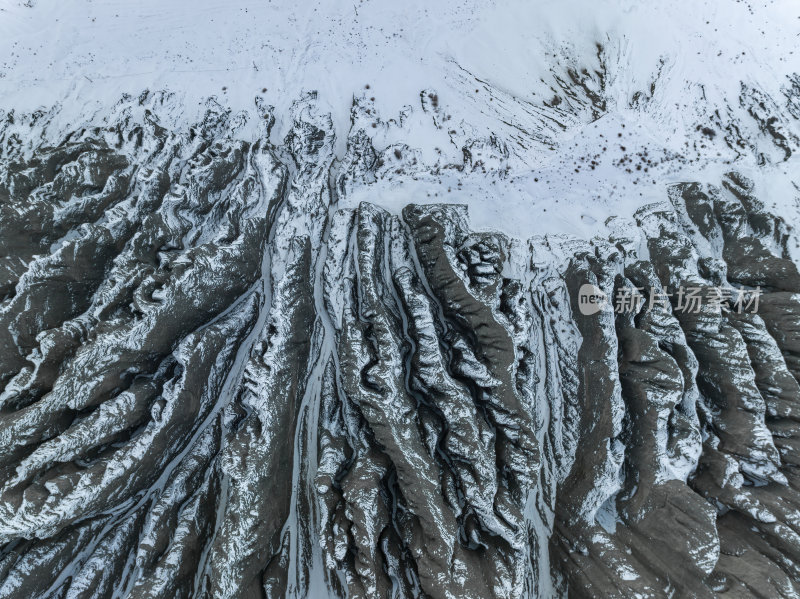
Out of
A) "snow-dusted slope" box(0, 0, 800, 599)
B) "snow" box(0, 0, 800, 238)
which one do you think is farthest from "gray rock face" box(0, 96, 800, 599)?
"snow" box(0, 0, 800, 238)

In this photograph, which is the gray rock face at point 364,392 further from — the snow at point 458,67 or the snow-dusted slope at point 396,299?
the snow at point 458,67

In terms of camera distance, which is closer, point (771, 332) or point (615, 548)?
point (615, 548)

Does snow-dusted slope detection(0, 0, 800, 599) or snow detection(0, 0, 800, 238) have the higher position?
snow detection(0, 0, 800, 238)

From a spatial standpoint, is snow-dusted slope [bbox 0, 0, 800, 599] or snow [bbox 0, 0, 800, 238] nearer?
snow-dusted slope [bbox 0, 0, 800, 599]

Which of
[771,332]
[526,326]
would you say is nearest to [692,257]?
[771,332]

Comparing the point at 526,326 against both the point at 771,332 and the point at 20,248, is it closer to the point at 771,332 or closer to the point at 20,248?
the point at 771,332

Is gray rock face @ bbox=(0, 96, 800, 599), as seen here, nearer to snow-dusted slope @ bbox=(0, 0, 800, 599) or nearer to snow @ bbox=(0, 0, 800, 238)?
snow-dusted slope @ bbox=(0, 0, 800, 599)

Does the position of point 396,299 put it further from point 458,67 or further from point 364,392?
point 458,67
